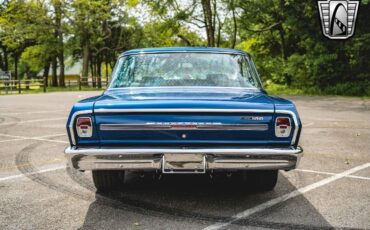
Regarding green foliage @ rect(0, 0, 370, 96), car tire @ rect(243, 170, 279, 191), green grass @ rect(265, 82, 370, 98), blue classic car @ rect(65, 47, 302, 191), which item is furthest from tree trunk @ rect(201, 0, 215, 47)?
blue classic car @ rect(65, 47, 302, 191)

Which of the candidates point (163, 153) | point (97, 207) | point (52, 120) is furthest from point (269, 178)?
point (52, 120)

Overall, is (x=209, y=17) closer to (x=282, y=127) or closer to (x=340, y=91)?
(x=340, y=91)

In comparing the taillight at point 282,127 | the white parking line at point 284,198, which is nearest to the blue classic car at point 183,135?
the taillight at point 282,127

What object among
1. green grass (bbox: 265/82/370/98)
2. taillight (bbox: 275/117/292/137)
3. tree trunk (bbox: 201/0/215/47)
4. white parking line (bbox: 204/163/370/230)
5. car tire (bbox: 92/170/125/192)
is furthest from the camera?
tree trunk (bbox: 201/0/215/47)

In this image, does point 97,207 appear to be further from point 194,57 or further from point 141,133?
point 194,57

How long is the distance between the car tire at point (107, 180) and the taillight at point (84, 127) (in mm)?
768

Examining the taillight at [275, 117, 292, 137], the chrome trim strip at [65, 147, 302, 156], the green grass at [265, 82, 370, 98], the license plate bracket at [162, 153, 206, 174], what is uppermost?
the taillight at [275, 117, 292, 137]

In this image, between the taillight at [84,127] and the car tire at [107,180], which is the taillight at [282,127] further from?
the car tire at [107,180]

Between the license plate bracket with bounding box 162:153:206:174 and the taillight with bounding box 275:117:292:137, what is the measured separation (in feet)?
2.36

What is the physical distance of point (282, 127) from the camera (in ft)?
13.3

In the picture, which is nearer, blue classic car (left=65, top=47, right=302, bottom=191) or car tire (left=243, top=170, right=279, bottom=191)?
blue classic car (left=65, top=47, right=302, bottom=191)
